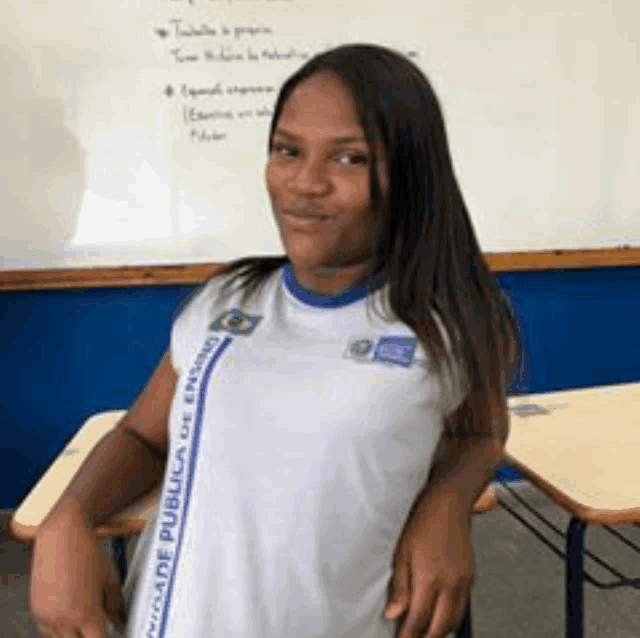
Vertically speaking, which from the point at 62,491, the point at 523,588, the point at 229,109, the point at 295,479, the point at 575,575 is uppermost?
the point at 229,109

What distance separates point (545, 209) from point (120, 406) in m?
1.39

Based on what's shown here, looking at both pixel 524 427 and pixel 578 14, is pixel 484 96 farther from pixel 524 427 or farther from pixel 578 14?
pixel 524 427

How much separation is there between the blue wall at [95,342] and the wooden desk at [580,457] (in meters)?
0.71

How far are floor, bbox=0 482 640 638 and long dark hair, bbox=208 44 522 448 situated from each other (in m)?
1.34

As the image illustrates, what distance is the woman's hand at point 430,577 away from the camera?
73cm

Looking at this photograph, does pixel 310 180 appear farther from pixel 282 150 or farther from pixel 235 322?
pixel 235 322

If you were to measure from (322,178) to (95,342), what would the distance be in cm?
176

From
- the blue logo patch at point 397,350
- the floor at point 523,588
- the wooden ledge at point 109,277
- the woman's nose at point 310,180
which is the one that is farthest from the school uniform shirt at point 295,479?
the wooden ledge at point 109,277

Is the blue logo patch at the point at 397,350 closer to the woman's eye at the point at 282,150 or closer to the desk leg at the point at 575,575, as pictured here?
the woman's eye at the point at 282,150

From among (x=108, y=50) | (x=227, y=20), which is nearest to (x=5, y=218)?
(x=108, y=50)

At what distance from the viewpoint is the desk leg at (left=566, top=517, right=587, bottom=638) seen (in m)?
1.18

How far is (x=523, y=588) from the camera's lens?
6.95 feet

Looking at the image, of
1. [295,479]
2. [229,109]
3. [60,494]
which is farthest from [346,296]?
[229,109]

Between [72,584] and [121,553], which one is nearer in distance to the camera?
[72,584]
